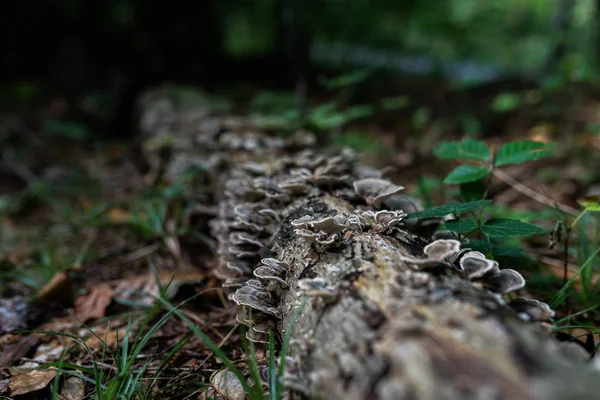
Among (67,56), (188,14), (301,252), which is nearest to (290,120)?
(301,252)

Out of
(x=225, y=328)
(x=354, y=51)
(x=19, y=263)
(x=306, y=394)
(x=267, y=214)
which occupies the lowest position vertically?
(x=19, y=263)

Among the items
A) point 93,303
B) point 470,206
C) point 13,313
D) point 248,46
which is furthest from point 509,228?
point 248,46

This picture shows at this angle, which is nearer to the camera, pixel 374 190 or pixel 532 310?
pixel 532 310

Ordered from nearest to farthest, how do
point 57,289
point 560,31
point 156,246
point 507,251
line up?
point 507,251 < point 57,289 < point 156,246 < point 560,31

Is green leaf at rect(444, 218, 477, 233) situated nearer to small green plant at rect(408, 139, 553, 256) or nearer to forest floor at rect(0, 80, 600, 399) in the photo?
small green plant at rect(408, 139, 553, 256)

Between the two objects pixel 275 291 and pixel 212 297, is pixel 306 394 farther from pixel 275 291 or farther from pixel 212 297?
pixel 212 297

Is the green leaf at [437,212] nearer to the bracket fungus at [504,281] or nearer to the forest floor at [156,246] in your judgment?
the bracket fungus at [504,281]

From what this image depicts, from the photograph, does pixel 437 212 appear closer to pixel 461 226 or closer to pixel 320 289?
pixel 461 226
